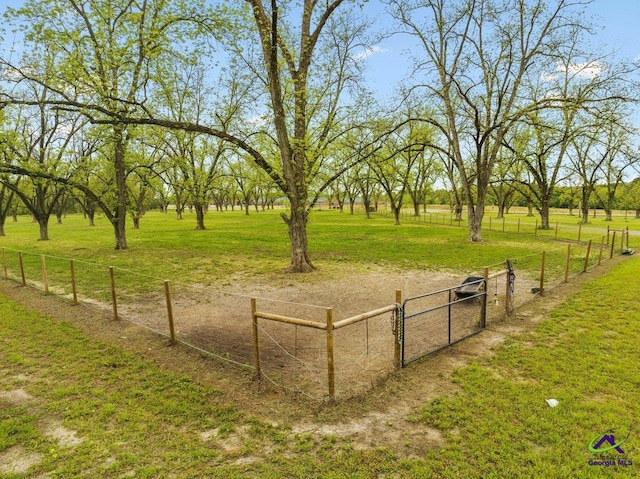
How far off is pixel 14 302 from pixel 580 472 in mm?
12813

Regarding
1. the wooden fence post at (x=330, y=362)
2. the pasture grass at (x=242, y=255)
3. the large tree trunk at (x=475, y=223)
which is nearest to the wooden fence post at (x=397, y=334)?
the wooden fence post at (x=330, y=362)

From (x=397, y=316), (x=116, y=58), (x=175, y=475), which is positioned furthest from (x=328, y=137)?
(x=175, y=475)

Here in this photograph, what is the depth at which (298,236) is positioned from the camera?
13.1 m

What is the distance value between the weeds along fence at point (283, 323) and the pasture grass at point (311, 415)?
0.81 metres

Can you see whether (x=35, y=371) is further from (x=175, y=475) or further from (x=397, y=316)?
(x=397, y=316)

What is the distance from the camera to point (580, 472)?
3.23 meters

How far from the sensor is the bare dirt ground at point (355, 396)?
4023 mm

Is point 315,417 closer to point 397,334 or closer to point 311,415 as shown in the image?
point 311,415

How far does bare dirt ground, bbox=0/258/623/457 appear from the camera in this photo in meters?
4.02

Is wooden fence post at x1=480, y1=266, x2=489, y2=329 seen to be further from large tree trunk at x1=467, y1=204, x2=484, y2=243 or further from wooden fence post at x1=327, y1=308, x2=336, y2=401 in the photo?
large tree trunk at x1=467, y1=204, x2=484, y2=243

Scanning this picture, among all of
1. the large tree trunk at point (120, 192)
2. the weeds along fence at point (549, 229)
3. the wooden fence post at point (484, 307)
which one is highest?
the large tree trunk at point (120, 192)

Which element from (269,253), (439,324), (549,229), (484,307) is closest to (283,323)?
(439,324)

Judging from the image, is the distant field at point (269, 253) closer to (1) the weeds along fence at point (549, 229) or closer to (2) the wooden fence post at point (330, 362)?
(1) the weeds along fence at point (549, 229)

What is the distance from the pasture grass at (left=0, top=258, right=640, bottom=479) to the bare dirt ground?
13 cm
